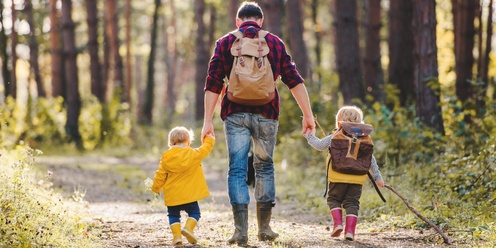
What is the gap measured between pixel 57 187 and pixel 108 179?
2.79 metres

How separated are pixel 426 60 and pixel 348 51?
468 centimetres

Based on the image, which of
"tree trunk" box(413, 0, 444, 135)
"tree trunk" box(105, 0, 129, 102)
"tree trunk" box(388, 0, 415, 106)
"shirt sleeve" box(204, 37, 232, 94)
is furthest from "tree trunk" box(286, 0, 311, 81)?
"shirt sleeve" box(204, 37, 232, 94)

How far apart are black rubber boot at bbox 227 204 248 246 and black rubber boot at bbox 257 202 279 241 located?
24 cm

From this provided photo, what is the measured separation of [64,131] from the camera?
24094 millimetres

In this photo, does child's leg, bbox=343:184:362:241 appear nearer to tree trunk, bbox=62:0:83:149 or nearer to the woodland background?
the woodland background

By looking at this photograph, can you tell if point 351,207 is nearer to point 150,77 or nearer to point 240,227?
point 240,227

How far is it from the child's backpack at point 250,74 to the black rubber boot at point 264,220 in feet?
3.28

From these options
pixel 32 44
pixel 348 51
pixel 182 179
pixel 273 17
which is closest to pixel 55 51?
pixel 32 44

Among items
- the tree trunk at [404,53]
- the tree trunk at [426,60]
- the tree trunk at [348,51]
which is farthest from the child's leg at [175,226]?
the tree trunk at [404,53]

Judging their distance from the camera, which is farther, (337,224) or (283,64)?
(337,224)

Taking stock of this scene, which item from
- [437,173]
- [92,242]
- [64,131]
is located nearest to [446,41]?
[64,131]

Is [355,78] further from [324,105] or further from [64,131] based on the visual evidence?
[64,131]

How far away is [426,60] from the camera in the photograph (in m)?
12.2

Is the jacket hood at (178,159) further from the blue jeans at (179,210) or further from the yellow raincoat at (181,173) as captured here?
the blue jeans at (179,210)
